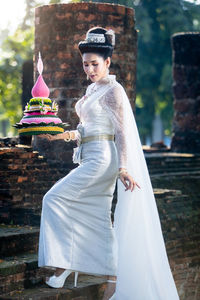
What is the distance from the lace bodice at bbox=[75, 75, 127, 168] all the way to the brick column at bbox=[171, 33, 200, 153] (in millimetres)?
7343

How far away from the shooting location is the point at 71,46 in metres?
7.66

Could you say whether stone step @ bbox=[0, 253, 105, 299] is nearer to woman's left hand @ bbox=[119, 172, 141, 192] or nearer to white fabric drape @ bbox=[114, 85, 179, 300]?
white fabric drape @ bbox=[114, 85, 179, 300]

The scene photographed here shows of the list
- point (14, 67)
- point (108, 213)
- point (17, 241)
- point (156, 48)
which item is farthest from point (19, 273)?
point (156, 48)

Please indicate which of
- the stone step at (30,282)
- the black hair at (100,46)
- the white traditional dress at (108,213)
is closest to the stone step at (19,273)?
the stone step at (30,282)

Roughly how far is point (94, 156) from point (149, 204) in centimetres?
54

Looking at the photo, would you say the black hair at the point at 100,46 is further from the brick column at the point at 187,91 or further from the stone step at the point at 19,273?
the brick column at the point at 187,91

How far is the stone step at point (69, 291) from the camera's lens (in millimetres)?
5281

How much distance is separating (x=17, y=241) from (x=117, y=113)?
4.75 ft

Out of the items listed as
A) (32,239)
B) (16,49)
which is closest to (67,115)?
(32,239)

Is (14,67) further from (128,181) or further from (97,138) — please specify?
(128,181)

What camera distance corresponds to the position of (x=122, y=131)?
5250 millimetres

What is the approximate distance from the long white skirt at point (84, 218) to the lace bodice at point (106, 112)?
111 mm

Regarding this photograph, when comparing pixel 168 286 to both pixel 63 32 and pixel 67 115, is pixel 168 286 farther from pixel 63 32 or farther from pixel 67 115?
pixel 63 32

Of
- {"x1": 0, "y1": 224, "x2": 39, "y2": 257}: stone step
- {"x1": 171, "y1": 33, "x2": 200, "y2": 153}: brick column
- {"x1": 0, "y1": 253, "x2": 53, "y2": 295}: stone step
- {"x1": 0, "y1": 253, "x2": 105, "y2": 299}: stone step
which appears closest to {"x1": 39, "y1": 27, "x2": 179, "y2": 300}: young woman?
{"x1": 0, "y1": 253, "x2": 105, "y2": 299}: stone step
